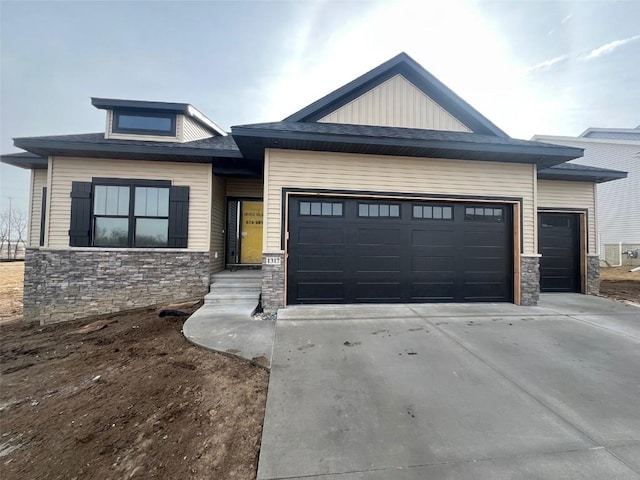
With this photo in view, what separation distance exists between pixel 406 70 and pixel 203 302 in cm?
799

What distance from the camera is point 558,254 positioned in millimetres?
8547

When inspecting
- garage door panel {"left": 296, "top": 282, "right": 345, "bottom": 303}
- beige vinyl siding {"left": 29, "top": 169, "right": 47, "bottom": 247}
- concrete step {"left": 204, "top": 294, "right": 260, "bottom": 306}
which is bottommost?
concrete step {"left": 204, "top": 294, "right": 260, "bottom": 306}

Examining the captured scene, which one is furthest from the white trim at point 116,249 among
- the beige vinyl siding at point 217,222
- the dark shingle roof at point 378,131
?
the dark shingle roof at point 378,131

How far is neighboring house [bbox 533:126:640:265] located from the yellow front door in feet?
61.2

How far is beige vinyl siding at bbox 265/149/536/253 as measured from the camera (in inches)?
237

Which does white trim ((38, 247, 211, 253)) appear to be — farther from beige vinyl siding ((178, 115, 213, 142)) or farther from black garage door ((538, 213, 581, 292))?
black garage door ((538, 213, 581, 292))

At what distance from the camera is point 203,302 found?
695 centimetres

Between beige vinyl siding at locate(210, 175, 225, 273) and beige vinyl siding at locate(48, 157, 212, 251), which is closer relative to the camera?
beige vinyl siding at locate(48, 157, 212, 251)

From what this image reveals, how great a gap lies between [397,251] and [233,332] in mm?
4034

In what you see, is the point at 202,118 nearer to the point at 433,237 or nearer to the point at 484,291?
the point at 433,237

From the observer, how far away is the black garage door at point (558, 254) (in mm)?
8481

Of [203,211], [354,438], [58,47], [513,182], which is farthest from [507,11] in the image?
[58,47]

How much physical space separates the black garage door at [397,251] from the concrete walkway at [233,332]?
123 cm

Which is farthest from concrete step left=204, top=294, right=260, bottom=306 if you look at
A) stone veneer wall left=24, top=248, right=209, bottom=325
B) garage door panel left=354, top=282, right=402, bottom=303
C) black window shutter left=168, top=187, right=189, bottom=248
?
garage door panel left=354, top=282, right=402, bottom=303
